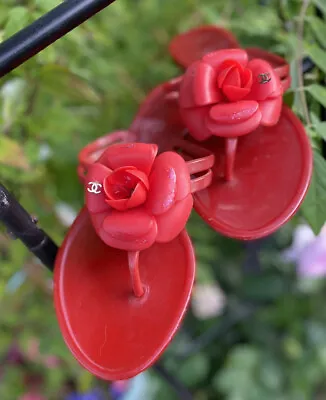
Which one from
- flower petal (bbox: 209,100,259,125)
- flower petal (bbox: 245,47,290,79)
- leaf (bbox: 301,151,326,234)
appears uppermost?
flower petal (bbox: 209,100,259,125)

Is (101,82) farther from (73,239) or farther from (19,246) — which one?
(73,239)

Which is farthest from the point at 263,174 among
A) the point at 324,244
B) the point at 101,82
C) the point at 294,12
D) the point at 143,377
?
the point at 143,377

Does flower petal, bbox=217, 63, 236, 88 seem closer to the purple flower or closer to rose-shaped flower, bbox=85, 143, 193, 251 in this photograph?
rose-shaped flower, bbox=85, 143, 193, 251

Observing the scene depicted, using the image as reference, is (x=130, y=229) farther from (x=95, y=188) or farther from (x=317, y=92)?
(x=317, y=92)

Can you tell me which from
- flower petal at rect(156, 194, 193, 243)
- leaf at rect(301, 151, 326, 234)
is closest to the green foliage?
leaf at rect(301, 151, 326, 234)

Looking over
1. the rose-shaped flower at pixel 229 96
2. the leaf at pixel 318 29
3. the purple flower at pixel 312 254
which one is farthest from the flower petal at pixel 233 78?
the purple flower at pixel 312 254

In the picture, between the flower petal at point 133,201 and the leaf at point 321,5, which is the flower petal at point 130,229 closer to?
the flower petal at point 133,201

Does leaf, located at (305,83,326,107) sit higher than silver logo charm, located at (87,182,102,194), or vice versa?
silver logo charm, located at (87,182,102,194)
